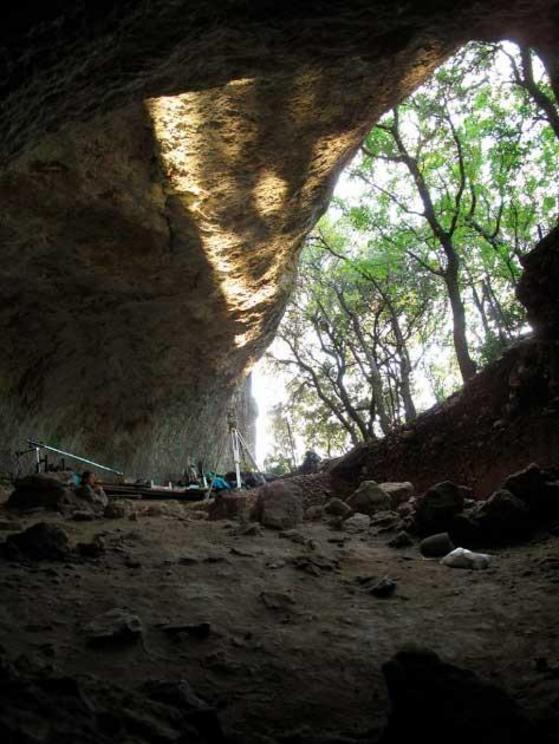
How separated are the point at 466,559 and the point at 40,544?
121 inches

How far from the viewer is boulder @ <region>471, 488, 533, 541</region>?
13.9 ft

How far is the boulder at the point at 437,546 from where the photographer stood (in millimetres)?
4238

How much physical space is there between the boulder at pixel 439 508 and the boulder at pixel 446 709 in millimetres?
3130

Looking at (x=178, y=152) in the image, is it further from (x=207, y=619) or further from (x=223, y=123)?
(x=207, y=619)

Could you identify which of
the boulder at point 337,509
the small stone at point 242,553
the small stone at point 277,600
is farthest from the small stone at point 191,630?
the boulder at point 337,509

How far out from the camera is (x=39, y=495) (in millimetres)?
5422

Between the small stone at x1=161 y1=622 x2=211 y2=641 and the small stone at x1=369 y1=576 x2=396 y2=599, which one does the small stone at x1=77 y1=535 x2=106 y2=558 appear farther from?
the small stone at x1=369 y1=576 x2=396 y2=599

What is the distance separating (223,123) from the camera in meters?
7.61

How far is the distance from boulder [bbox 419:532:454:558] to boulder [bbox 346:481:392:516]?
2122 millimetres

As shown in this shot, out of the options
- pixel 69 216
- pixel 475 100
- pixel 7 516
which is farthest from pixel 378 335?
pixel 7 516

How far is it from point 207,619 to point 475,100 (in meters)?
15.2

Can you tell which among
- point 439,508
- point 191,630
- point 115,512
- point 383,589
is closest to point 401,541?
point 439,508

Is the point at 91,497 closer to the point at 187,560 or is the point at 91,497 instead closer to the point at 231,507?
the point at 231,507

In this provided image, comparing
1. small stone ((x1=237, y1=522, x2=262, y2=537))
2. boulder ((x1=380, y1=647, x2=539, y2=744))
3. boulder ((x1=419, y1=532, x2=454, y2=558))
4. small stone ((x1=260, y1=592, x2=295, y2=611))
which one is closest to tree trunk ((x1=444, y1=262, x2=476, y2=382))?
boulder ((x1=419, y1=532, x2=454, y2=558))
